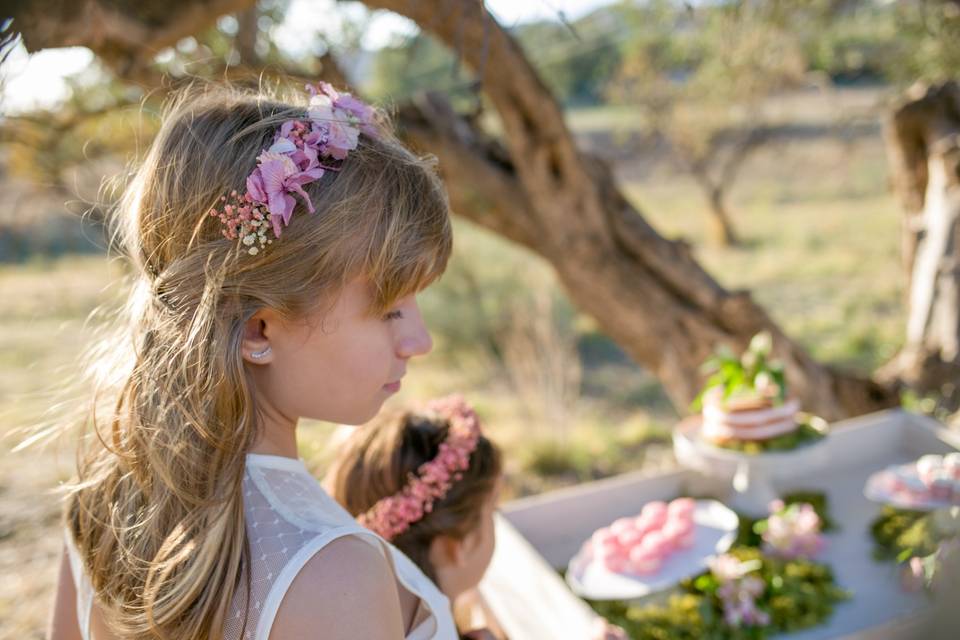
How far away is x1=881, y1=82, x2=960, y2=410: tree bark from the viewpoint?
2.99 m

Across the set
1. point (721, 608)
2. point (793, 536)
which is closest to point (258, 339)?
point (721, 608)

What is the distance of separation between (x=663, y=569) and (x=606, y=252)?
1.53 meters

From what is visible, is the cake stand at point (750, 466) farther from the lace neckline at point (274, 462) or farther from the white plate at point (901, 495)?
the lace neckline at point (274, 462)

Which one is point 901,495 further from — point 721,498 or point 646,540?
point 646,540

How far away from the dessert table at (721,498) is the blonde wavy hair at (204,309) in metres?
0.86

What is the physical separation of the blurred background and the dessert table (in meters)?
0.50

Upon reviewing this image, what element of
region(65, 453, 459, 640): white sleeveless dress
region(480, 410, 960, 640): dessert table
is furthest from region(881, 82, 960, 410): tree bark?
region(65, 453, 459, 640): white sleeveless dress

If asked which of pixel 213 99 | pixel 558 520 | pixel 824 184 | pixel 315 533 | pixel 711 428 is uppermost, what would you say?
pixel 213 99

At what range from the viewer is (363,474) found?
4.92 feet

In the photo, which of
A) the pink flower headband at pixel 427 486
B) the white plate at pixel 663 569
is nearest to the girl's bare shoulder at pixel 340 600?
the pink flower headband at pixel 427 486

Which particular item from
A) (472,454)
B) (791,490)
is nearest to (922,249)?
(791,490)

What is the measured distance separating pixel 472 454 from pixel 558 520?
0.70 meters

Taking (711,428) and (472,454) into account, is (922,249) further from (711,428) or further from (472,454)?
(472,454)

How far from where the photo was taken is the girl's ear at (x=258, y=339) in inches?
39.5
